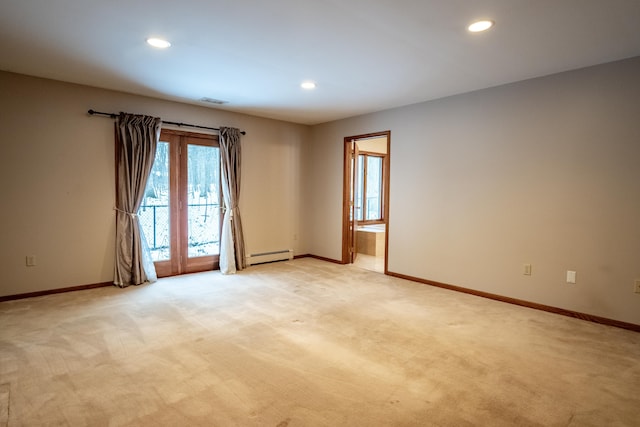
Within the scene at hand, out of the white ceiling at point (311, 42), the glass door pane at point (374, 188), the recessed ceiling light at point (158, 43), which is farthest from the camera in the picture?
the glass door pane at point (374, 188)

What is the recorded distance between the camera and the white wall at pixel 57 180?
3887 millimetres

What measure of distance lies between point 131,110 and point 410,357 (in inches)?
177

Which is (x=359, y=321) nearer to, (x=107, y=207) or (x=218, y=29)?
(x=218, y=29)

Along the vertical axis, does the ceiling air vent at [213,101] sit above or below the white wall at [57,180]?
above

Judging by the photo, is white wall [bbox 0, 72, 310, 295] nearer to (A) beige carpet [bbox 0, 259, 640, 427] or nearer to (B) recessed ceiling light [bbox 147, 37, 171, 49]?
(A) beige carpet [bbox 0, 259, 640, 427]

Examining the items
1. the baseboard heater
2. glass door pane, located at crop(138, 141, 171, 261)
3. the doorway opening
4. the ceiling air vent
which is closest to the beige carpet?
glass door pane, located at crop(138, 141, 171, 261)

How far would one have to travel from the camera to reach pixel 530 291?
3.90 meters

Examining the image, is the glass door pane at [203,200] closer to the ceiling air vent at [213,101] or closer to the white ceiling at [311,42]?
the ceiling air vent at [213,101]

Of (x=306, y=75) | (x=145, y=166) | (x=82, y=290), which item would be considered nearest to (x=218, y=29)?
(x=306, y=75)

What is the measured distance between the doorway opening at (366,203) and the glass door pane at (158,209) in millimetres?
2827

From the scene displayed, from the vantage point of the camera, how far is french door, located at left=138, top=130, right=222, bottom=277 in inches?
194

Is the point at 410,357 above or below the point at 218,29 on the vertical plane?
below

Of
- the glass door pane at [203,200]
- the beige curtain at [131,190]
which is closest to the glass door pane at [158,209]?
the beige curtain at [131,190]

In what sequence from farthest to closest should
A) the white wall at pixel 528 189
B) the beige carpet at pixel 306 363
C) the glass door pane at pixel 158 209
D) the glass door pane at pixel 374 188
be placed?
the glass door pane at pixel 374 188, the glass door pane at pixel 158 209, the white wall at pixel 528 189, the beige carpet at pixel 306 363
